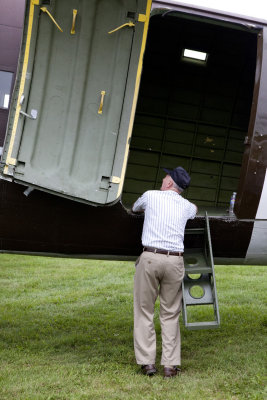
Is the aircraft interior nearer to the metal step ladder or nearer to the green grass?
the green grass

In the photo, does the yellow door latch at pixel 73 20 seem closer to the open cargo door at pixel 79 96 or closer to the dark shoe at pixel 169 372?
the open cargo door at pixel 79 96

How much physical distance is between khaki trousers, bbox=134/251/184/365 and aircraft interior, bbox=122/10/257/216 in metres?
3.60

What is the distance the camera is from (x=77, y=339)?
7.07 meters

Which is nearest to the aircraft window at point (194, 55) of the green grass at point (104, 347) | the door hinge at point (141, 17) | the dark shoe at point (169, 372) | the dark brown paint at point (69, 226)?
the door hinge at point (141, 17)

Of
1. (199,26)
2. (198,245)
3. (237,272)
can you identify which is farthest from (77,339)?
(237,272)

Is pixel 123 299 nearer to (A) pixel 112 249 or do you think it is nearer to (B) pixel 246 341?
(B) pixel 246 341

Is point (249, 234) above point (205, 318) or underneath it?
above

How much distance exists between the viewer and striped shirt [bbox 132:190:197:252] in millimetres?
5383

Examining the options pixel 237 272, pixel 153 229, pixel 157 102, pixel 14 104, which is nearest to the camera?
pixel 14 104

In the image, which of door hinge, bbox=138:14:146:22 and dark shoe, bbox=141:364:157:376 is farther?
dark shoe, bbox=141:364:157:376

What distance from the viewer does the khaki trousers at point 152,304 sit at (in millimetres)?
5285

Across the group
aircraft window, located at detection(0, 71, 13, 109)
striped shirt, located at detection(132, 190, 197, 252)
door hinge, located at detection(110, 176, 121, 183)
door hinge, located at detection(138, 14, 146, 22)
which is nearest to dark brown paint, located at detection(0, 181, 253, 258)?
striped shirt, located at detection(132, 190, 197, 252)

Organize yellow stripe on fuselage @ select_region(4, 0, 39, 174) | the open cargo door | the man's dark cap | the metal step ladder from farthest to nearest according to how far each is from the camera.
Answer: the man's dark cap → the metal step ladder → the open cargo door → yellow stripe on fuselage @ select_region(4, 0, 39, 174)

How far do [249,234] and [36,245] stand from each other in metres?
2.54
